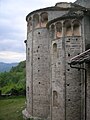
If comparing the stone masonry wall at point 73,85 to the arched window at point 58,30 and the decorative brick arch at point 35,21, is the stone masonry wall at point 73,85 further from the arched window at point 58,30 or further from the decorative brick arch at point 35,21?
the decorative brick arch at point 35,21

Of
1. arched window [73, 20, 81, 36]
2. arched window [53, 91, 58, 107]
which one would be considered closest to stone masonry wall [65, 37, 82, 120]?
arched window [73, 20, 81, 36]

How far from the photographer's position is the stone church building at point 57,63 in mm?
18297

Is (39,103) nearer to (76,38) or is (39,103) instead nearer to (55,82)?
(55,82)

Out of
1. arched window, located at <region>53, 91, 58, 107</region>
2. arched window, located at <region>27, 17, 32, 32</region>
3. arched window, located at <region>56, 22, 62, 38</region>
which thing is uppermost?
arched window, located at <region>27, 17, 32, 32</region>

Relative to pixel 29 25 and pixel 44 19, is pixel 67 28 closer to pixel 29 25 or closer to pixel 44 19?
pixel 44 19

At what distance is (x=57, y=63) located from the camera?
19.5m

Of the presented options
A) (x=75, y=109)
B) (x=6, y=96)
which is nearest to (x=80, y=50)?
(x=75, y=109)

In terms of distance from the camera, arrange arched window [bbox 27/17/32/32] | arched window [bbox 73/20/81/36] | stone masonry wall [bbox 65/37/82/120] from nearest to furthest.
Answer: stone masonry wall [bbox 65/37/82/120], arched window [bbox 73/20/81/36], arched window [bbox 27/17/32/32]

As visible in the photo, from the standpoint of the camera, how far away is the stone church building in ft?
60.0

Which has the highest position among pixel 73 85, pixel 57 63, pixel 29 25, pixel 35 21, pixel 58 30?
pixel 35 21

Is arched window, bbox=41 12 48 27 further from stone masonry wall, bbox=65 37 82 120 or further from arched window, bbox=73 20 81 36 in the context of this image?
stone masonry wall, bbox=65 37 82 120

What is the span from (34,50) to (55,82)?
15.0 feet

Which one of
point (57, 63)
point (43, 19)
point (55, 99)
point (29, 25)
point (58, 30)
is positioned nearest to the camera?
point (57, 63)

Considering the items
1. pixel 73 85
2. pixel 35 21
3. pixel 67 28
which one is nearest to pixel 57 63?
pixel 73 85
